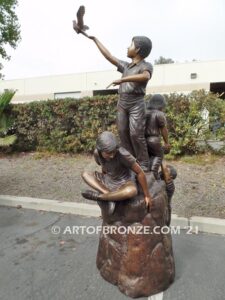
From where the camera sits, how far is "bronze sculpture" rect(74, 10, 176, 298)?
9.24 feet

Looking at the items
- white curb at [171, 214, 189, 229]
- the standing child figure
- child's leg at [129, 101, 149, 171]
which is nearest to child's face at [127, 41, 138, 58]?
the standing child figure

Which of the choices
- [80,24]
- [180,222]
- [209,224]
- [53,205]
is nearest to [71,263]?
[180,222]

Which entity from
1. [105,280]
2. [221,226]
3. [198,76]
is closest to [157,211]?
[105,280]

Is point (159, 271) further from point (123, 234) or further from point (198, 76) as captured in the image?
point (198, 76)

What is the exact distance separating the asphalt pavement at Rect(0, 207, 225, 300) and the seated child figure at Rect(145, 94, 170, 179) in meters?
1.10

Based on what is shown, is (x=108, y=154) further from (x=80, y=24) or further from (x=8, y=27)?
(x=8, y=27)

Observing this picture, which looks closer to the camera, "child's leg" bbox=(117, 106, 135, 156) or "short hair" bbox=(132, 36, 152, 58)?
"short hair" bbox=(132, 36, 152, 58)

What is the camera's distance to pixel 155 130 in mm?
3252

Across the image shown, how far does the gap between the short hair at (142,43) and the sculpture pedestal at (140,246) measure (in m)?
1.23

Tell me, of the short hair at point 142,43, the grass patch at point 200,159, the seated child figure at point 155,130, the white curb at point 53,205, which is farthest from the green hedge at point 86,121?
the short hair at point 142,43

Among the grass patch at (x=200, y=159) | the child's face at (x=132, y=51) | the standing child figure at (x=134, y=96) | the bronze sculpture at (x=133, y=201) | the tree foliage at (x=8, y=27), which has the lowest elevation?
the grass patch at (x=200, y=159)

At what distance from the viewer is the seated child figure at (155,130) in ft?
10.6

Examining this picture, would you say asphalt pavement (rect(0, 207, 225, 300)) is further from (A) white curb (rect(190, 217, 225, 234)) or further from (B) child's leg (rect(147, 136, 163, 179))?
(B) child's leg (rect(147, 136, 163, 179))

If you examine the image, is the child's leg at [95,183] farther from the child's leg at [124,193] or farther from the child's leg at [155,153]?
the child's leg at [155,153]
